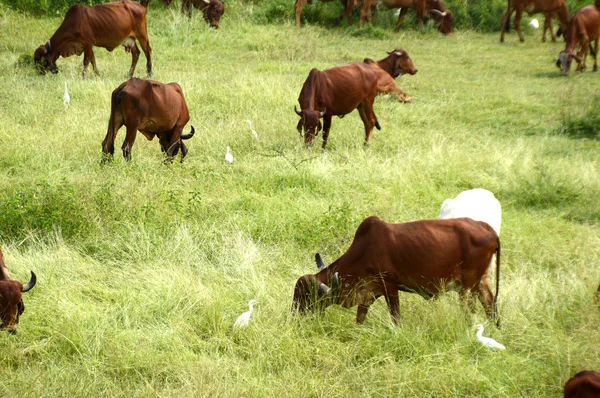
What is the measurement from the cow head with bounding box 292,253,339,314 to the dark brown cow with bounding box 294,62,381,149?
15.2ft

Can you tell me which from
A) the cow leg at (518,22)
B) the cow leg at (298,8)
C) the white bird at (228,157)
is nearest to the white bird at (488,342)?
the white bird at (228,157)

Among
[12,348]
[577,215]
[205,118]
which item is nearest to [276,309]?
[12,348]

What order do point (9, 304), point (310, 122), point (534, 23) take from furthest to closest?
point (534, 23)
point (310, 122)
point (9, 304)

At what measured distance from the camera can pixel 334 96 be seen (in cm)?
1045

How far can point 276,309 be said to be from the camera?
18.5ft

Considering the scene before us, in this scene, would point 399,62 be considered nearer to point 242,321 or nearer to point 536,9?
point 536,9

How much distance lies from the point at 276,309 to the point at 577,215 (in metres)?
3.92

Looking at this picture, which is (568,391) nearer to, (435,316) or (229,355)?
(435,316)

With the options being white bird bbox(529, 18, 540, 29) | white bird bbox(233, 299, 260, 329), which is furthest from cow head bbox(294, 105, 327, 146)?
white bird bbox(529, 18, 540, 29)

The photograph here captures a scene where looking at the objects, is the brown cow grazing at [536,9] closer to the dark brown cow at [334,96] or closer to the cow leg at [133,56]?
the cow leg at [133,56]

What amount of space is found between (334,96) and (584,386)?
22.7 feet

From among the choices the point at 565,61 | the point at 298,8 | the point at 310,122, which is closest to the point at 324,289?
the point at 310,122

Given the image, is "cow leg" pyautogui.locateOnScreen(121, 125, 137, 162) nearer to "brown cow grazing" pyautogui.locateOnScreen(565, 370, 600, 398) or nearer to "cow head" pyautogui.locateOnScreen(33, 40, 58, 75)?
"cow head" pyautogui.locateOnScreen(33, 40, 58, 75)

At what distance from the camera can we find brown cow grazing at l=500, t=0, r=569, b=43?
19297 millimetres
